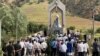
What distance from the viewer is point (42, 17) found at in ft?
270

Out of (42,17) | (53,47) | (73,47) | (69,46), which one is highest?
(69,46)

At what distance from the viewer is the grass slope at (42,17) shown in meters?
77.0

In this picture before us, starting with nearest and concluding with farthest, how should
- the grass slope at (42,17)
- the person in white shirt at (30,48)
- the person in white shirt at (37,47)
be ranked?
1. the person in white shirt at (30,48)
2. the person in white shirt at (37,47)
3. the grass slope at (42,17)

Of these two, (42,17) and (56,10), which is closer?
(56,10)

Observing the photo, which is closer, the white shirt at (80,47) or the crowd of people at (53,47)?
the crowd of people at (53,47)

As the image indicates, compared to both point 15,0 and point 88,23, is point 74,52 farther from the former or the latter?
point 15,0

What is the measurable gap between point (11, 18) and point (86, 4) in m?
44.5

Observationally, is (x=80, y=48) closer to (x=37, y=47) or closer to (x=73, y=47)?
(x=73, y=47)

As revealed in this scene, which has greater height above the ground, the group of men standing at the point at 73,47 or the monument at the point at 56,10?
the group of men standing at the point at 73,47

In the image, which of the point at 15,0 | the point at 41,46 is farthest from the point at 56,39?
the point at 15,0

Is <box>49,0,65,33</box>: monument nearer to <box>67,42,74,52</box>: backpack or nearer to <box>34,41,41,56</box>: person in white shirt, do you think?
<box>34,41,41,56</box>: person in white shirt

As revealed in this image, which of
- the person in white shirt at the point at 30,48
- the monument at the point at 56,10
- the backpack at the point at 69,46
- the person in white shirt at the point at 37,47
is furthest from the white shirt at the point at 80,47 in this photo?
the monument at the point at 56,10

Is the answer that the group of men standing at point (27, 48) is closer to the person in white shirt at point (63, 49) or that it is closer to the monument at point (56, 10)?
the person in white shirt at point (63, 49)

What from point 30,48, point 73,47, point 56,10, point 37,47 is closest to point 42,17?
point 56,10
